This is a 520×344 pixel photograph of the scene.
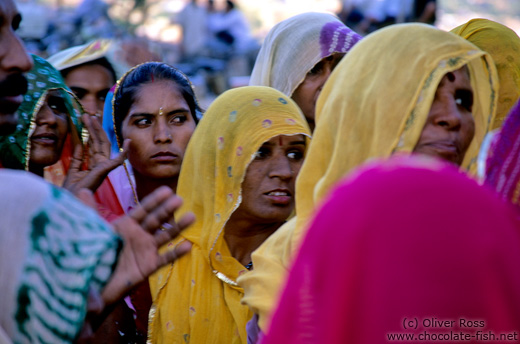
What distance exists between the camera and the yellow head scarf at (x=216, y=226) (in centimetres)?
305

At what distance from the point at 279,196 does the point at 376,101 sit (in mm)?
1055

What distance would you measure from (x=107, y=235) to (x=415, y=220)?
80 centimetres

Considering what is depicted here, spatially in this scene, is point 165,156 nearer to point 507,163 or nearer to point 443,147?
point 443,147

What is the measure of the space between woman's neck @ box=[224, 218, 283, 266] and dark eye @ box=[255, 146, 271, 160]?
29cm

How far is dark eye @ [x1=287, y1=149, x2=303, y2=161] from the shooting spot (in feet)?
10.5

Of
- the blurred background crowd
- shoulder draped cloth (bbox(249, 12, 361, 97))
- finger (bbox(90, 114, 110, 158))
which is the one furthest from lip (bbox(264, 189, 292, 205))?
the blurred background crowd

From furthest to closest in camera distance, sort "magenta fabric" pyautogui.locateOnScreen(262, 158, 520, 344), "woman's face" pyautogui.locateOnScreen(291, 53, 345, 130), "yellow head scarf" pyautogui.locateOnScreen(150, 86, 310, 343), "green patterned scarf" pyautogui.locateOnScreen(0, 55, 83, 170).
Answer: "woman's face" pyautogui.locateOnScreen(291, 53, 345, 130) → "green patterned scarf" pyautogui.locateOnScreen(0, 55, 83, 170) → "yellow head scarf" pyautogui.locateOnScreen(150, 86, 310, 343) → "magenta fabric" pyautogui.locateOnScreen(262, 158, 520, 344)

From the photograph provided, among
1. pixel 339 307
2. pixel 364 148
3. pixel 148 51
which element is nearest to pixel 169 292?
pixel 364 148

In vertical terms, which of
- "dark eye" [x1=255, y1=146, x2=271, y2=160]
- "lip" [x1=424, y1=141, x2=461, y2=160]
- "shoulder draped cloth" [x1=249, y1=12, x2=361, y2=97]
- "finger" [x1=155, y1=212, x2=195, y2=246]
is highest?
"shoulder draped cloth" [x1=249, y1=12, x2=361, y2=97]

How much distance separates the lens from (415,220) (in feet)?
3.93

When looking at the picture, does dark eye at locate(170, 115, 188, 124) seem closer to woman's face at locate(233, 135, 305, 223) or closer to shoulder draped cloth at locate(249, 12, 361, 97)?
shoulder draped cloth at locate(249, 12, 361, 97)

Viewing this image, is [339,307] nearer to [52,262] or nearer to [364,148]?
[52,262]

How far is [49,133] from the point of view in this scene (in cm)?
344

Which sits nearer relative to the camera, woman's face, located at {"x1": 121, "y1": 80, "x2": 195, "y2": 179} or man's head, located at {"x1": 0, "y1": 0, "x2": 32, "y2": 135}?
man's head, located at {"x1": 0, "y1": 0, "x2": 32, "y2": 135}
